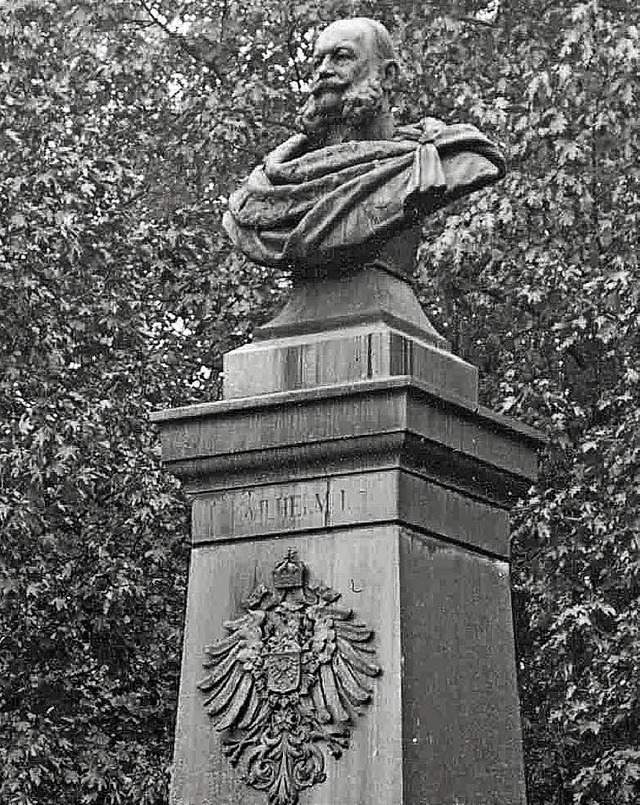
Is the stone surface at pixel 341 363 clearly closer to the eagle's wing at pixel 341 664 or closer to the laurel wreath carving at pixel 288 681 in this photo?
the laurel wreath carving at pixel 288 681

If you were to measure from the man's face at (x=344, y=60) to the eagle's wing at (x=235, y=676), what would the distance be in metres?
2.26

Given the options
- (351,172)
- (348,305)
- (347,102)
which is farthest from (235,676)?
(347,102)

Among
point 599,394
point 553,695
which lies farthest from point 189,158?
point 553,695

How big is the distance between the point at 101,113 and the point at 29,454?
4.75 m

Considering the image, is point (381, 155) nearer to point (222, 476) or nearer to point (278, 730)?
point (222, 476)

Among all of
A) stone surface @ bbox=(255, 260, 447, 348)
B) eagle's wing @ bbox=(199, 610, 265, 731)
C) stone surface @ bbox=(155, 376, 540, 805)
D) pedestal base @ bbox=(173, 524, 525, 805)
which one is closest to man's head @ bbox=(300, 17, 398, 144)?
stone surface @ bbox=(255, 260, 447, 348)

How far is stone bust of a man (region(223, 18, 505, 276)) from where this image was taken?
763 cm

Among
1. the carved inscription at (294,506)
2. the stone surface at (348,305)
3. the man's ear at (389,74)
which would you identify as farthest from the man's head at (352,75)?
the carved inscription at (294,506)

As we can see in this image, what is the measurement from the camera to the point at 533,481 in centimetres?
780

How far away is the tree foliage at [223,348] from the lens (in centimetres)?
1436

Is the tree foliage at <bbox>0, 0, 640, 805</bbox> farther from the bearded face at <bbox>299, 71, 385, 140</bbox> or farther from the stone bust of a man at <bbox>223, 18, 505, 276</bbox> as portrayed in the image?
the bearded face at <bbox>299, 71, 385, 140</bbox>

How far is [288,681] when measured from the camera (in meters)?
6.99

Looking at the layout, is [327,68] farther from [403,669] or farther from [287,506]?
A: [403,669]

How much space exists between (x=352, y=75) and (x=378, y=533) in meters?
2.07
